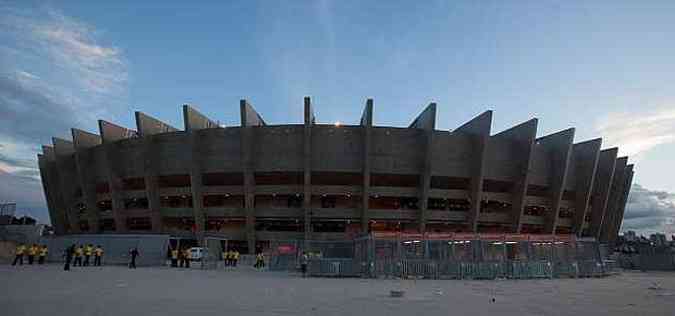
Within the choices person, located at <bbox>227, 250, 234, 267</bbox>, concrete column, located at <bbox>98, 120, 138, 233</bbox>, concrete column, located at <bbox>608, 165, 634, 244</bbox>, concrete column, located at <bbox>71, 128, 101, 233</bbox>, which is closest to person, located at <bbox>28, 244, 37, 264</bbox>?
person, located at <bbox>227, 250, 234, 267</bbox>

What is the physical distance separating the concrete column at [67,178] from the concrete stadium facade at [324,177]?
617mm

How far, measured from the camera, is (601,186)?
57938 millimetres

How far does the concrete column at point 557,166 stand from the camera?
48797mm

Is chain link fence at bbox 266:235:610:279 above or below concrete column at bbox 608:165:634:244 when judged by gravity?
below

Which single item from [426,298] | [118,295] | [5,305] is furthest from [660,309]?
[5,305]

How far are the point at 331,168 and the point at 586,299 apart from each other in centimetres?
3372

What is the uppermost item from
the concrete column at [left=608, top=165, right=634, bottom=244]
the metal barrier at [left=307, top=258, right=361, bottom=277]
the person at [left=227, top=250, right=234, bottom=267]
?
the concrete column at [left=608, top=165, right=634, bottom=244]

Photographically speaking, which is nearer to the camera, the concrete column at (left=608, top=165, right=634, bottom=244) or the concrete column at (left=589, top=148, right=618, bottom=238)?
the concrete column at (left=589, top=148, right=618, bottom=238)

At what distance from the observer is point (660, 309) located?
9609 millimetres

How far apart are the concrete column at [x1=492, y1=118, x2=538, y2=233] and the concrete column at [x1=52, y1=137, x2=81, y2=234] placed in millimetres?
51207

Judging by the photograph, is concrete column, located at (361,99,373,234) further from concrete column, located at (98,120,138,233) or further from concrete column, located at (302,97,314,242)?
concrete column, located at (98,120,138,233)

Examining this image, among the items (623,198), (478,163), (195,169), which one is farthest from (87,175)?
(623,198)

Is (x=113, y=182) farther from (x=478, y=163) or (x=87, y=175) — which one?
(x=478, y=163)

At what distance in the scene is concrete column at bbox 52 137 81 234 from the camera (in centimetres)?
5578
